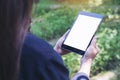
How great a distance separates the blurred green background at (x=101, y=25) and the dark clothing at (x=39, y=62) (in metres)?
1.32

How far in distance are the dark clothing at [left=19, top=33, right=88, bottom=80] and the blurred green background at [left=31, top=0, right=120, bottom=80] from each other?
4.34 feet

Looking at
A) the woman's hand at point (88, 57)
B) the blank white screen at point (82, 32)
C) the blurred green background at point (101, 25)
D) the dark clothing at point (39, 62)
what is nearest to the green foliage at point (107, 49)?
the blurred green background at point (101, 25)

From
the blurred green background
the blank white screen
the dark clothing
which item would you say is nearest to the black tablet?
the blank white screen

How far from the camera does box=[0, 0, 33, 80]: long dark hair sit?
2.21 feet

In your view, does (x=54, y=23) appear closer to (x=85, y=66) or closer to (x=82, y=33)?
(x=82, y=33)

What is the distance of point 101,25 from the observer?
2.22m

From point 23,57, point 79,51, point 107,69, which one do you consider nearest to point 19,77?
point 23,57

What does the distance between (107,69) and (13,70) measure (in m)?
1.49

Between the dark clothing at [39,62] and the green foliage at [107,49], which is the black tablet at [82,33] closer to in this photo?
the dark clothing at [39,62]

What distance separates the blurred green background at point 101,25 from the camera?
7.07 ft

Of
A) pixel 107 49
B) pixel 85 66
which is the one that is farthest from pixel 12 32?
pixel 107 49

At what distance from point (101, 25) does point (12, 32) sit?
1574 mm

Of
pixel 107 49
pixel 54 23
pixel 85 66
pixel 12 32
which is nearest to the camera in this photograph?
pixel 12 32

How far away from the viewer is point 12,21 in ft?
2.23
